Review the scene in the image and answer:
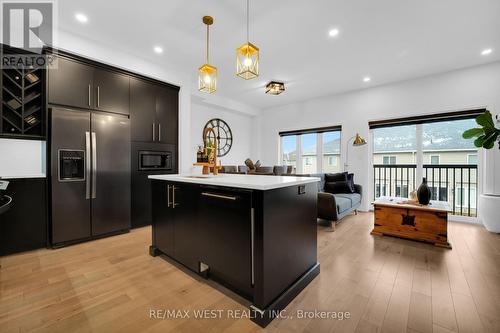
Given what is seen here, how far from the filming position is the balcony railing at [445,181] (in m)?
4.05

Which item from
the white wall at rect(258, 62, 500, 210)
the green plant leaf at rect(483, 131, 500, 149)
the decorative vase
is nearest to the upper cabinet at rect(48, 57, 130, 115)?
the white wall at rect(258, 62, 500, 210)

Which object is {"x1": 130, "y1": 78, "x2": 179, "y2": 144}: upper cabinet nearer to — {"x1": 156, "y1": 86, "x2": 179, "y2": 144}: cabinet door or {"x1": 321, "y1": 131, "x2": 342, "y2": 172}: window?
{"x1": 156, "y1": 86, "x2": 179, "y2": 144}: cabinet door

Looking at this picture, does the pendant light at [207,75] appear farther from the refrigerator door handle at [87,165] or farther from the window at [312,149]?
the window at [312,149]

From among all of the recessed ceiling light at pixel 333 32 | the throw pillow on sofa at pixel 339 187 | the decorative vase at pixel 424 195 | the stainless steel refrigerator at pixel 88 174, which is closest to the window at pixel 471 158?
the decorative vase at pixel 424 195

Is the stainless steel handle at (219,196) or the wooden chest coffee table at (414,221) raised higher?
the stainless steel handle at (219,196)

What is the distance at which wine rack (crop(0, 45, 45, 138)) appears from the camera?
248 cm

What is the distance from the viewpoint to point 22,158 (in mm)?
2613

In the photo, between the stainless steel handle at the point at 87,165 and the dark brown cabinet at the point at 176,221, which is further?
the stainless steel handle at the point at 87,165

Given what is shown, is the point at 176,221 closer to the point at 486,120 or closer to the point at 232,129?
the point at 486,120

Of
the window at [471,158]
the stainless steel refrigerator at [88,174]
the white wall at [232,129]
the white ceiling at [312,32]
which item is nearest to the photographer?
the white ceiling at [312,32]

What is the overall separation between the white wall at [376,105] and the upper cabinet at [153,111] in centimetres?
347

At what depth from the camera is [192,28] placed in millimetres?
2729

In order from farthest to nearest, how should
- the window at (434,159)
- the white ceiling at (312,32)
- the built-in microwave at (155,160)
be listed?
the window at (434,159)
the built-in microwave at (155,160)
the white ceiling at (312,32)

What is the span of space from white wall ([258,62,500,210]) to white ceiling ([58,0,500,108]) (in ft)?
0.98
